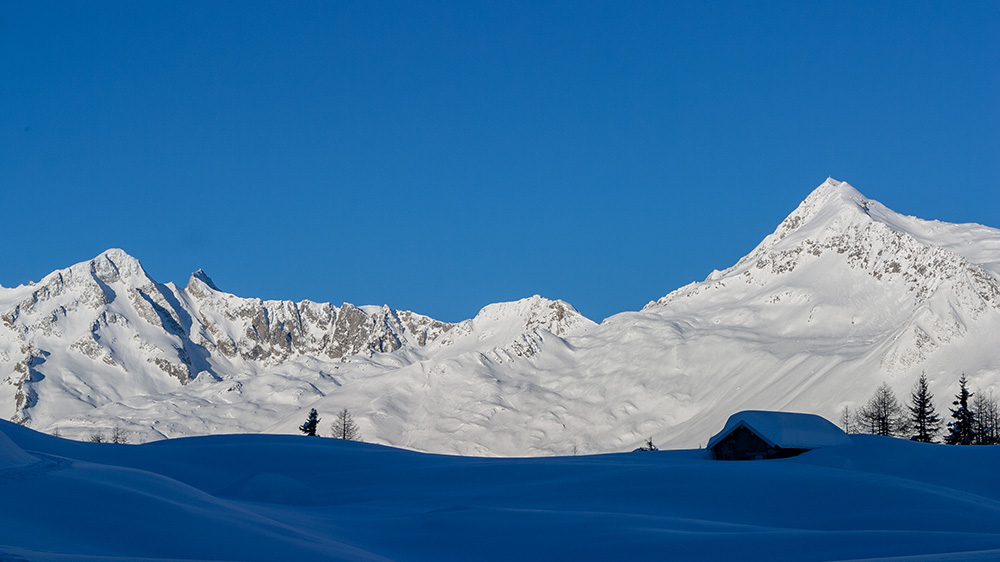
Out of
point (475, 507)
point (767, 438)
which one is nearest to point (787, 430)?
point (767, 438)

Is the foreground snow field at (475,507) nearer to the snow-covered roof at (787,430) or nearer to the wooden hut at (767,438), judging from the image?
the wooden hut at (767,438)

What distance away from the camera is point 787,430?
195ft

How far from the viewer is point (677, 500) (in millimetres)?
32719

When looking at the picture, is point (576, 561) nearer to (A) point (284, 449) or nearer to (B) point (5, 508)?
(B) point (5, 508)

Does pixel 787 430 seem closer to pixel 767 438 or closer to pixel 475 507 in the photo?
pixel 767 438

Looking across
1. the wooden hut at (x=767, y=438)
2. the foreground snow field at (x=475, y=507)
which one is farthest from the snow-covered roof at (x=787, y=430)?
the foreground snow field at (x=475, y=507)

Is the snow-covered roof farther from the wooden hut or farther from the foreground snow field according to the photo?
the foreground snow field

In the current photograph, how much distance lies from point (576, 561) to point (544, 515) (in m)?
5.32

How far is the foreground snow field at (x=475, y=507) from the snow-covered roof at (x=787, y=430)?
308 inches

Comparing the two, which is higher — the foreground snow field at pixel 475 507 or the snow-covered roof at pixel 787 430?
the snow-covered roof at pixel 787 430

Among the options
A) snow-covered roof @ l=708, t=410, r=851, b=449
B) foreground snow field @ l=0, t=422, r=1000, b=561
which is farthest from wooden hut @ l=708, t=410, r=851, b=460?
foreground snow field @ l=0, t=422, r=1000, b=561

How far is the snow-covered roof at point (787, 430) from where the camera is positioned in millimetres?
58094

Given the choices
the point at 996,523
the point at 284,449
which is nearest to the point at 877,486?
the point at 996,523

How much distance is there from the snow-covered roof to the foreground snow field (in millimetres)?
7833
